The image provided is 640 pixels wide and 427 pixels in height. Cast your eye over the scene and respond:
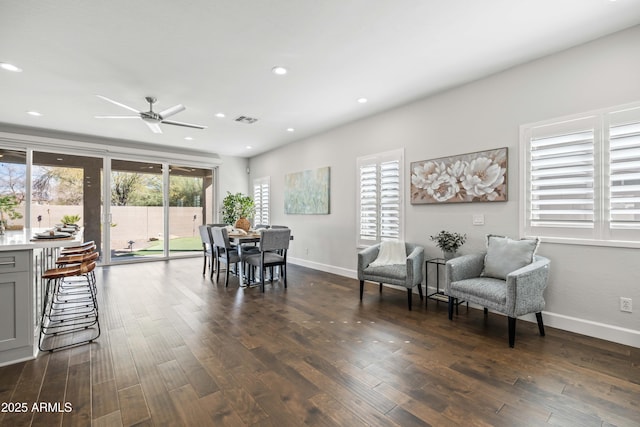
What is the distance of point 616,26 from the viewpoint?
264cm

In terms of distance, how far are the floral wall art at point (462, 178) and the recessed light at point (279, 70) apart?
2197 mm

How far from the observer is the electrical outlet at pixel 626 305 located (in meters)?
2.64

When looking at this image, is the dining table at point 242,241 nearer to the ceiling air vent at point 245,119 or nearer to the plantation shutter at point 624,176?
the ceiling air vent at point 245,119

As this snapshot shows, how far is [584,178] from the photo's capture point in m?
2.88

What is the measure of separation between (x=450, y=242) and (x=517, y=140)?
137 centimetres

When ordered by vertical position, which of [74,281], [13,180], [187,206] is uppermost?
[13,180]

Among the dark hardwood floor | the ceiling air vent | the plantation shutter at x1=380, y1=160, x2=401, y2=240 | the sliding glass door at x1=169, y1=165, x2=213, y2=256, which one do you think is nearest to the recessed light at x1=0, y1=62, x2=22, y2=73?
the ceiling air vent

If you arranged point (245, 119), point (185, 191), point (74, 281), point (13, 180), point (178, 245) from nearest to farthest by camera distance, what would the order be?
1. point (74, 281)
2. point (245, 119)
3. point (13, 180)
4. point (178, 245)
5. point (185, 191)

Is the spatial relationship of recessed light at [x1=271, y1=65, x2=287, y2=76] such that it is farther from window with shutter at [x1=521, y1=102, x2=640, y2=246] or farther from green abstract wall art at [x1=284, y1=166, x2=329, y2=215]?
window with shutter at [x1=521, y1=102, x2=640, y2=246]

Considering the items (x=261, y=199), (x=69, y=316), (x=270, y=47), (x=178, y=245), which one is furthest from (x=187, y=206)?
(x=270, y=47)

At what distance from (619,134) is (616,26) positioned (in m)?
0.95

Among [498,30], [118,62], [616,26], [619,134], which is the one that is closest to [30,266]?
[118,62]

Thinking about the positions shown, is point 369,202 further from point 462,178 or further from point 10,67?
point 10,67

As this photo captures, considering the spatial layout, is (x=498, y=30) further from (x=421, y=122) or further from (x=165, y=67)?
(x=165, y=67)
